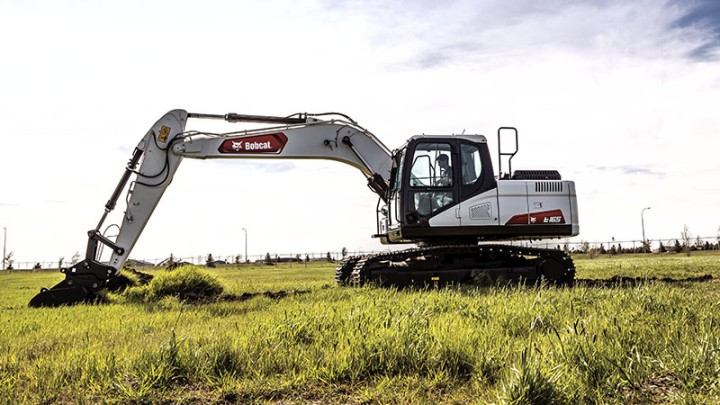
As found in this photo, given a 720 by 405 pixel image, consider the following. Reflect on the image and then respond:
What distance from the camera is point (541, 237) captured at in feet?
40.5

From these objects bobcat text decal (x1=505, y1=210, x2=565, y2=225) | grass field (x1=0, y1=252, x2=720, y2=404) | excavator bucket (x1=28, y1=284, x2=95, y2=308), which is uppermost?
bobcat text decal (x1=505, y1=210, x2=565, y2=225)

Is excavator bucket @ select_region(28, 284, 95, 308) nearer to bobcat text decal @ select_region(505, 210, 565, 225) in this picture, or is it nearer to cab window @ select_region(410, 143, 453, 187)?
cab window @ select_region(410, 143, 453, 187)

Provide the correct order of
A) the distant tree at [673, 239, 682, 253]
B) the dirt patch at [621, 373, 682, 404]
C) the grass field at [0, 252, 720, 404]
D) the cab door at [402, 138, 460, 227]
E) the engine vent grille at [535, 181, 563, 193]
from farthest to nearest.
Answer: the distant tree at [673, 239, 682, 253] → the engine vent grille at [535, 181, 563, 193] → the cab door at [402, 138, 460, 227] → the grass field at [0, 252, 720, 404] → the dirt patch at [621, 373, 682, 404]

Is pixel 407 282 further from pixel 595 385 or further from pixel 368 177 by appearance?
pixel 595 385

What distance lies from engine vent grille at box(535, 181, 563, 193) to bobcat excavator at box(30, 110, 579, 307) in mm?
22

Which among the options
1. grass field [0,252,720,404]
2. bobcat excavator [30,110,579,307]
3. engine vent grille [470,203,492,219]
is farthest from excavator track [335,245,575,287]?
grass field [0,252,720,404]

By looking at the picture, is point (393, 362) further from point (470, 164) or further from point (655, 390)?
point (470, 164)

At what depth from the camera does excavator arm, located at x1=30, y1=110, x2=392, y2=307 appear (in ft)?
38.3

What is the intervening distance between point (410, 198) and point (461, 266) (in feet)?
6.92

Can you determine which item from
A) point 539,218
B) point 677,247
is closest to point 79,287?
point 539,218

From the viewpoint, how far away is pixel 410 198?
1138cm

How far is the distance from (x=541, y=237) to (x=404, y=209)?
3.36 m

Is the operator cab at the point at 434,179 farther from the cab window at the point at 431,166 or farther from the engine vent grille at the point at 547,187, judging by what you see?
the engine vent grille at the point at 547,187

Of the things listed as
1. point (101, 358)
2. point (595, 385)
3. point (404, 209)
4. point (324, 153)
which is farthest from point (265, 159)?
point (595, 385)
